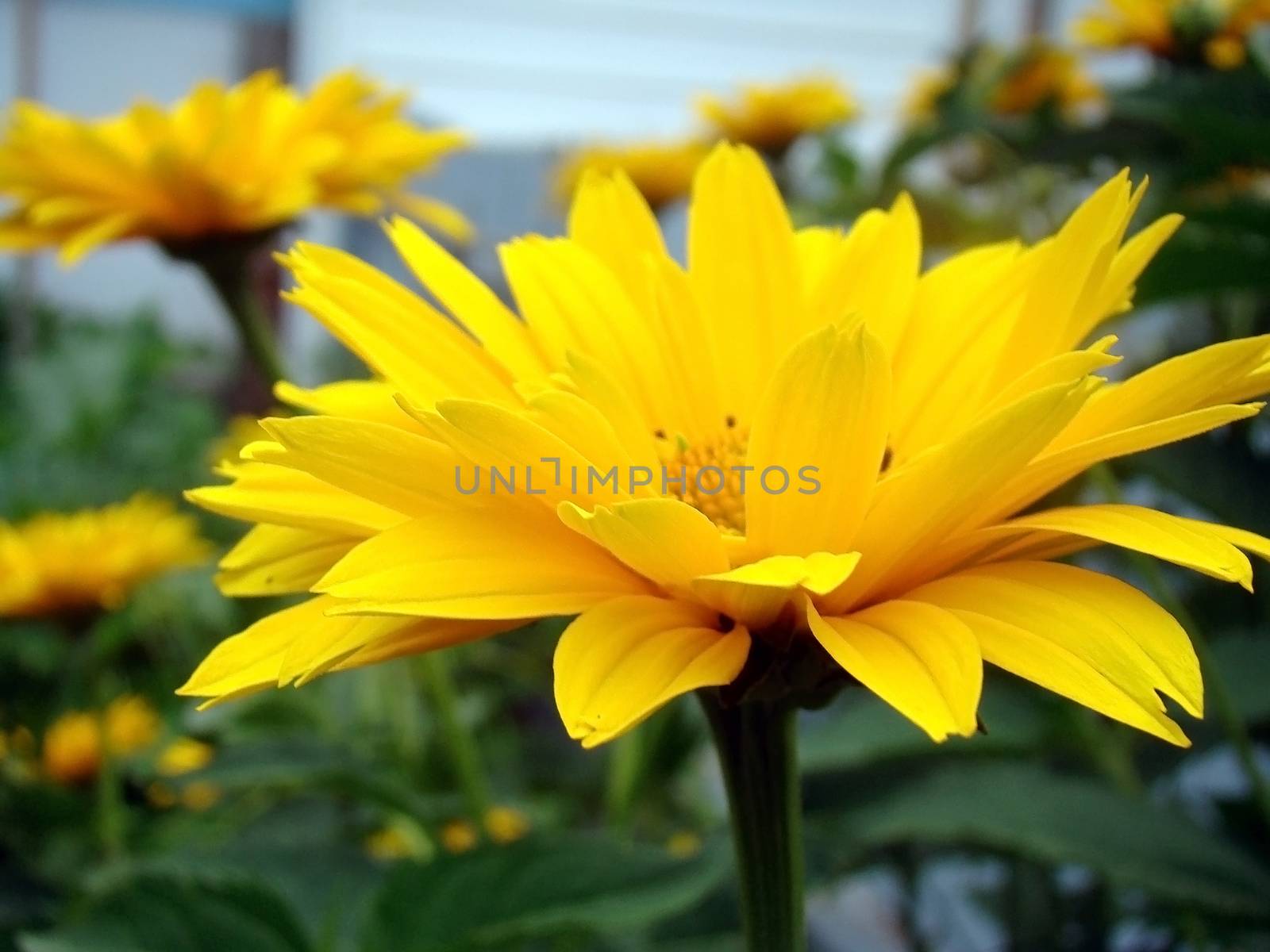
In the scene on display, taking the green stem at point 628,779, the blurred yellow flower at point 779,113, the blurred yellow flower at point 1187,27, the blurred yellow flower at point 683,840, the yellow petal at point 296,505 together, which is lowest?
the blurred yellow flower at point 683,840

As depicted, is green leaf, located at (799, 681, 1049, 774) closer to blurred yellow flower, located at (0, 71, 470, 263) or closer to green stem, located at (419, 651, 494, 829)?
green stem, located at (419, 651, 494, 829)

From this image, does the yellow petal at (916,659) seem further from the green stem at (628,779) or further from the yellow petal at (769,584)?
the green stem at (628,779)

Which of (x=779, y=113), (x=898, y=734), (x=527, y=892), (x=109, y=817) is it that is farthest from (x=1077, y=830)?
(x=779, y=113)

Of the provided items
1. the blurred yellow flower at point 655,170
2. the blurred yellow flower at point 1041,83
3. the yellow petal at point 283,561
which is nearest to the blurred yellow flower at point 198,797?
the yellow petal at point 283,561

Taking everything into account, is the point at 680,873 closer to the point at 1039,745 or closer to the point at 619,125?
the point at 1039,745

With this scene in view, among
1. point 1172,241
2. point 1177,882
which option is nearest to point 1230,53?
point 1172,241

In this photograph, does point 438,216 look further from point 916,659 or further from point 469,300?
point 916,659
